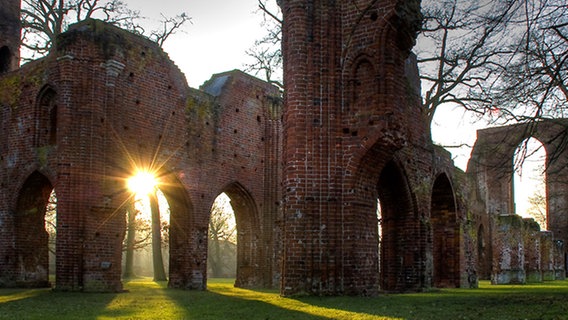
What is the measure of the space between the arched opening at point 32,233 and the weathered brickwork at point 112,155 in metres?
0.03

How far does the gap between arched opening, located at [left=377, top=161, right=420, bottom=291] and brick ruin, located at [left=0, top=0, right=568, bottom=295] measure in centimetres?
4

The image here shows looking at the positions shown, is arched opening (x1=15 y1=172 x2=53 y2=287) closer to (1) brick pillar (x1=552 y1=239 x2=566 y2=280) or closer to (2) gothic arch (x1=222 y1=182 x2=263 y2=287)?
(2) gothic arch (x1=222 y1=182 x2=263 y2=287)

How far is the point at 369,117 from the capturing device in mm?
11781

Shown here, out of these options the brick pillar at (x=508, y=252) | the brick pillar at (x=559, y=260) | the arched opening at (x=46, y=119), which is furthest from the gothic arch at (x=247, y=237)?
the brick pillar at (x=559, y=260)

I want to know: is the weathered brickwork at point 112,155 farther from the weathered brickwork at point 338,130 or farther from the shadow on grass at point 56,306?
the weathered brickwork at point 338,130

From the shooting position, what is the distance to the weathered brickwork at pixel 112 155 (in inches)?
588

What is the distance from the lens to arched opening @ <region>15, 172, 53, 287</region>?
54.6 ft

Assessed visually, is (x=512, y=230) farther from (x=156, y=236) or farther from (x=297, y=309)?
(x=297, y=309)

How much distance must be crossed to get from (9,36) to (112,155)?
8302mm

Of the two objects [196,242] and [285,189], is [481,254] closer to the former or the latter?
[196,242]

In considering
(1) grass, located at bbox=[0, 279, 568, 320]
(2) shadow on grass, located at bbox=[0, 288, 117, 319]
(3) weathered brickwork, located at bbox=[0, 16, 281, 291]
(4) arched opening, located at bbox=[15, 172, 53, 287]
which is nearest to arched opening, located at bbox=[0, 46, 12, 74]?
(3) weathered brickwork, located at bbox=[0, 16, 281, 291]

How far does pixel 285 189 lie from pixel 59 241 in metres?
6.26

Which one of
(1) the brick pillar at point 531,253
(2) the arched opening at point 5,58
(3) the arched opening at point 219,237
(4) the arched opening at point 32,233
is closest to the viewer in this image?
(4) the arched opening at point 32,233

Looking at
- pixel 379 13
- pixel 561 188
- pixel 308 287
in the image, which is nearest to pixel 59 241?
pixel 308 287
